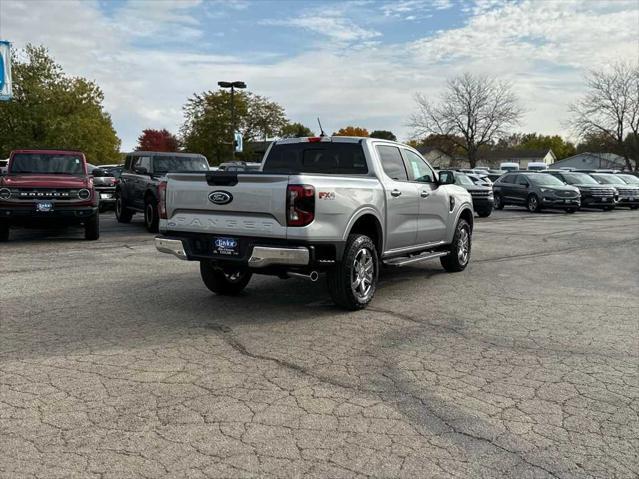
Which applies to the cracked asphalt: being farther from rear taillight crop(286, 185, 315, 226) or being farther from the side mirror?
the side mirror

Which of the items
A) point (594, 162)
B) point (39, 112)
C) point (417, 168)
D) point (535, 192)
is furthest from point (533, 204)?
point (594, 162)

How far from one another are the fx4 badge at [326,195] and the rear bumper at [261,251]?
0.46m

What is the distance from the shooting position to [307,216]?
603cm

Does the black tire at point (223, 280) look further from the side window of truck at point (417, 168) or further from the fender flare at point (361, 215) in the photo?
the side window of truck at point (417, 168)

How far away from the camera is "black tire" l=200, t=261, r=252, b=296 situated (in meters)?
7.44

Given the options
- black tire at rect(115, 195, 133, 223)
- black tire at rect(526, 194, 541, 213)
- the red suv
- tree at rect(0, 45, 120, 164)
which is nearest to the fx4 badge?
the red suv

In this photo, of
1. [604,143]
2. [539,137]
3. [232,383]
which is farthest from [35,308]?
[539,137]

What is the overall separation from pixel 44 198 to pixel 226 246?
7528mm

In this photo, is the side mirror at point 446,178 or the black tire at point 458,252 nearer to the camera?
the side mirror at point 446,178

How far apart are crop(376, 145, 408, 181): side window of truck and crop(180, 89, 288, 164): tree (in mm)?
54914

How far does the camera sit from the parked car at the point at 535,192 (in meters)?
25.8

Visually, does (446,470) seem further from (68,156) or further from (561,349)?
(68,156)

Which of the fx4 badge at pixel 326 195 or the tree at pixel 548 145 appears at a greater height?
the tree at pixel 548 145

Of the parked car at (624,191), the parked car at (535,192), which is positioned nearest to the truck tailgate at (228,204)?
the parked car at (535,192)
